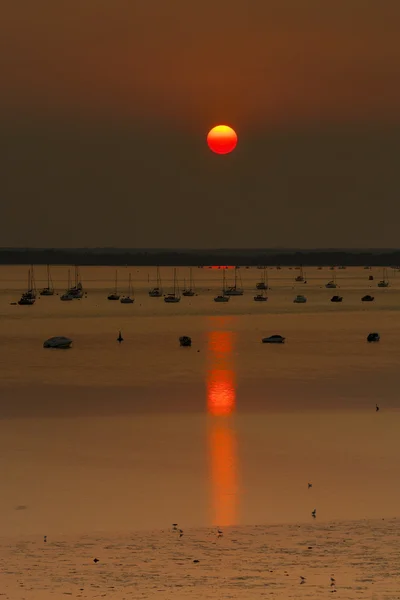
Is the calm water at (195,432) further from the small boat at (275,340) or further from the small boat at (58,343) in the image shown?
the small boat at (275,340)

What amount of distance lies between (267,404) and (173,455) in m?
16.0

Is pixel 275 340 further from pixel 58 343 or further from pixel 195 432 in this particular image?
pixel 195 432

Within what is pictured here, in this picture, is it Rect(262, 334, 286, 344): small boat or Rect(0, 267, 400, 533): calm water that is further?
Rect(262, 334, 286, 344): small boat

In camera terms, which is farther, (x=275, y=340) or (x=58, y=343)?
(x=275, y=340)

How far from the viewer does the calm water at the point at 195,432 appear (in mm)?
30500

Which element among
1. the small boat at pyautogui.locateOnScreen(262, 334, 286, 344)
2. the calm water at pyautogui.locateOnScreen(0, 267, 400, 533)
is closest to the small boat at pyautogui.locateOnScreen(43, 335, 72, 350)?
the calm water at pyautogui.locateOnScreen(0, 267, 400, 533)

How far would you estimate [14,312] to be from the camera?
15112 centimetres

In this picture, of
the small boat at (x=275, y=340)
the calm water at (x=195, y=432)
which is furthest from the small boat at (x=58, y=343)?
→ the small boat at (x=275, y=340)

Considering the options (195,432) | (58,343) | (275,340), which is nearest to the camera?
(195,432)

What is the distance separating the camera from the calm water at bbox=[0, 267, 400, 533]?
30.5 m

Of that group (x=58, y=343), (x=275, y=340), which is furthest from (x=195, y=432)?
(x=275, y=340)

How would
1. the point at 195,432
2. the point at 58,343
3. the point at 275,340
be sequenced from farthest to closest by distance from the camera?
1. the point at 275,340
2. the point at 58,343
3. the point at 195,432

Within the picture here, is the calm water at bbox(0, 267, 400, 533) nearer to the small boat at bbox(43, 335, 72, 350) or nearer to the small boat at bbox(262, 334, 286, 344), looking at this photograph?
the small boat at bbox(43, 335, 72, 350)

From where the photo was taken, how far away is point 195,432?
4469 centimetres
